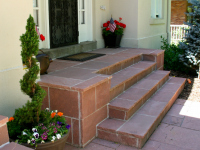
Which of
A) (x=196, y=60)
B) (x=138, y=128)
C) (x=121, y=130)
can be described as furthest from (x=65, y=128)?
(x=196, y=60)

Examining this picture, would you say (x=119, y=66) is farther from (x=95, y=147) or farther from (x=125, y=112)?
(x=95, y=147)

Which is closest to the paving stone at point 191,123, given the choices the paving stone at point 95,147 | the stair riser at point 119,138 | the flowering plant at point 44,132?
the stair riser at point 119,138

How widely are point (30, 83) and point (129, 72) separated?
264 cm

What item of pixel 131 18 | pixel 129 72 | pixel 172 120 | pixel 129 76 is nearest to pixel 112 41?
pixel 131 18

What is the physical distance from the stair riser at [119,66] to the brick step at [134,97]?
1.49 feet

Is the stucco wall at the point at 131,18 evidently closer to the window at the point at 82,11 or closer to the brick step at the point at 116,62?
the window at the point at 82,11

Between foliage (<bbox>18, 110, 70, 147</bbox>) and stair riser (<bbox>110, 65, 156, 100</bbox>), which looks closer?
foliage (<bbox>18, 110, 70, 147</bbox>)

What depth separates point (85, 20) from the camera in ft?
20.6

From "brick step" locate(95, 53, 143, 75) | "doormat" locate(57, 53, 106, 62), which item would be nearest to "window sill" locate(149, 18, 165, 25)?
"brick step" locate(95, 53, 143, 75)

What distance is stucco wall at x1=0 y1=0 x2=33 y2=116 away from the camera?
9.98 ft

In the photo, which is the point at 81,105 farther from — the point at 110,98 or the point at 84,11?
the point at 84,11

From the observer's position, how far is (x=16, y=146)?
2361mm

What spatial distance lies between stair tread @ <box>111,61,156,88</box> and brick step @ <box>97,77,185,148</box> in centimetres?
55

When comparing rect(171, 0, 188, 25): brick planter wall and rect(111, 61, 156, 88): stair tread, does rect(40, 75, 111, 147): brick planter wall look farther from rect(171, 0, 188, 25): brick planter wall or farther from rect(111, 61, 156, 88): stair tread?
rect(171, 0, 188, 25): brick planter wall
